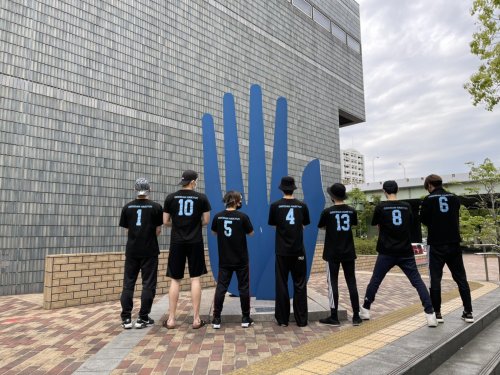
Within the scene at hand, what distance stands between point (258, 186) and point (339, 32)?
805 inches

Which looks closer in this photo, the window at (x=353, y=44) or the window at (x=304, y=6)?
the window at (x=304, y=6)

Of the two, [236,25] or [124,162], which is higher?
[236,25]

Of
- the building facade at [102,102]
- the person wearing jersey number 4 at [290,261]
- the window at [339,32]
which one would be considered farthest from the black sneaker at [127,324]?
the window at [339,32]

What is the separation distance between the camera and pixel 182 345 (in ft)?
10.9

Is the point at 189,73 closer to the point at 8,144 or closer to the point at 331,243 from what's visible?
the point at 8,144

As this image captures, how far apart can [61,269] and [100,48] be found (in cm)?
716

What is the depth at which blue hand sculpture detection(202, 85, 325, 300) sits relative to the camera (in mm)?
5016

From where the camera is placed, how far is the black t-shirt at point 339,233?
13.6ft

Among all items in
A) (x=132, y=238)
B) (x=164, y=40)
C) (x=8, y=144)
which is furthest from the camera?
(x=164, y=40)

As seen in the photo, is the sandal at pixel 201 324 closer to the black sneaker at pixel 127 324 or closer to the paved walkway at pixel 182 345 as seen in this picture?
the paved walkway at pixel 182 345

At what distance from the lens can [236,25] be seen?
14.6 metres

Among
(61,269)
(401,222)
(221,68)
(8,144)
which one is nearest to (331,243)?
(401,222)

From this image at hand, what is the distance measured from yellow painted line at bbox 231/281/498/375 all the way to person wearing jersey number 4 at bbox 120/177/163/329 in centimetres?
179

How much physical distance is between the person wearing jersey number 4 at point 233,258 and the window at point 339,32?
2071 centimetres
